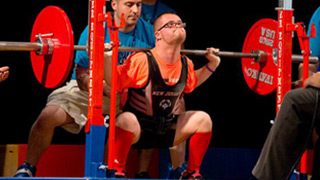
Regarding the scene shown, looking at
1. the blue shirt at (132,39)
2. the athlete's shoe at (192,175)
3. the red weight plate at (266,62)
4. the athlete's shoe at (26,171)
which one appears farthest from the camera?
the red weight plate at (266,62)

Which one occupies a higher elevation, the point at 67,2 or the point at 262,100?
the point at 67,2

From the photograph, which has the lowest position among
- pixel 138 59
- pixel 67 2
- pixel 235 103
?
pixel 235 103

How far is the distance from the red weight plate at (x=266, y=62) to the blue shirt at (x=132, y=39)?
928mm

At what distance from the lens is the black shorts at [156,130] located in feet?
16.6

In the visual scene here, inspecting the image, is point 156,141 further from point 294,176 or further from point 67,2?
point 67,2

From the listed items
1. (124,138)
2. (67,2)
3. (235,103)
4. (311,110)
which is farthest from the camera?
(235,103)

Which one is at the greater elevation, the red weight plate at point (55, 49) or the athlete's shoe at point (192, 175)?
the red weight plate at point (55, 49)

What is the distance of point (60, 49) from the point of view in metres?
4.86

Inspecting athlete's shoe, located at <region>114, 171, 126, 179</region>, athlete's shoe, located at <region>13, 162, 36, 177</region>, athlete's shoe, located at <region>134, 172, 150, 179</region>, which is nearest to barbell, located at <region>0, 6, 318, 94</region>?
athlete's shoe, located at <region>13, 162, 36, 177</region>

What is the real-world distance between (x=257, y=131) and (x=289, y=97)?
10.2 feet

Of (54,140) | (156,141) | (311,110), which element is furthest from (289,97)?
(54,140)

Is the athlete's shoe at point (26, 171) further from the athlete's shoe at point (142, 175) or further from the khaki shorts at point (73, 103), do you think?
the athlete's shoe at point (142, 175)

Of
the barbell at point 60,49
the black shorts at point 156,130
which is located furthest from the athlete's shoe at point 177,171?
the barbell at point 60,49

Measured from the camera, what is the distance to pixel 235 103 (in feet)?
21.1
